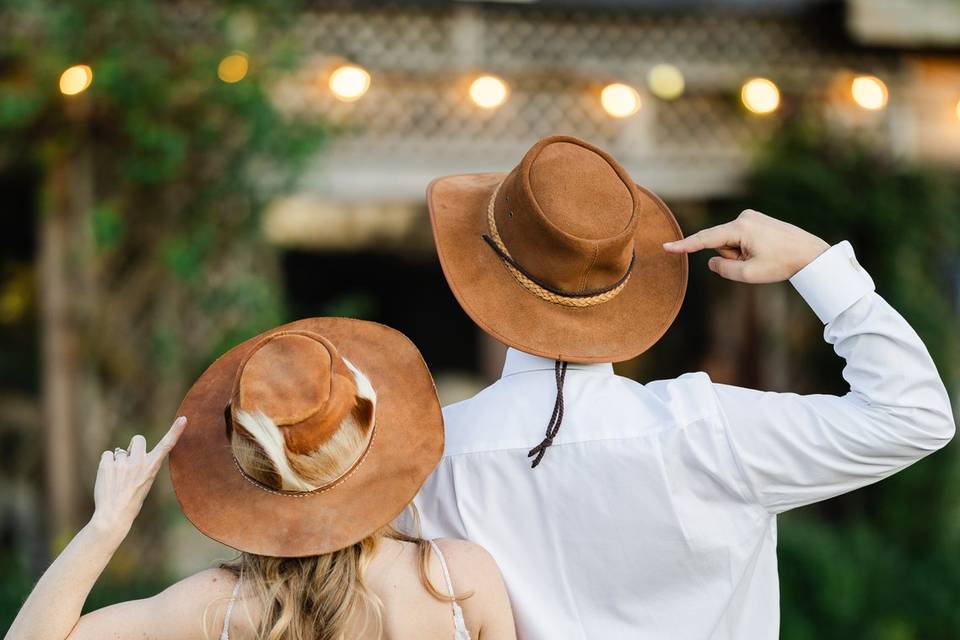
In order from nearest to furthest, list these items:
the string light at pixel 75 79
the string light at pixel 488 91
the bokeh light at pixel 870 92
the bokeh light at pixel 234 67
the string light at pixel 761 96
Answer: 1. the string light at pixel 75 79
2. the bokeh light at pixel 234 67
3. the string light at pixel 488 91
4. the string light at pixel 761 96
5. the bokeh light at pixel 870 92

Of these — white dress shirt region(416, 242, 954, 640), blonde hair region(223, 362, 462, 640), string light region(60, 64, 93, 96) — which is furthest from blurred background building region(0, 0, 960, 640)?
blonde hair region(223, 362, 462, 640)

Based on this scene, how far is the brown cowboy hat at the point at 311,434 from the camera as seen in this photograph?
1.50 meters

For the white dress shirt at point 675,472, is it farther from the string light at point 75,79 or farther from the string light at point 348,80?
the string light at point 75,79

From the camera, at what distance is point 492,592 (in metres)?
1.62

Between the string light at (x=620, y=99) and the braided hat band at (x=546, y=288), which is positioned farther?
the string light at (x=620, y=99)

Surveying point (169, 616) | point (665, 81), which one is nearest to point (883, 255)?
point (665, 81)

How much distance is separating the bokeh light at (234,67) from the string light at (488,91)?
1196mm

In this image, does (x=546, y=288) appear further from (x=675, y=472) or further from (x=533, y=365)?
(x=675, y=472)

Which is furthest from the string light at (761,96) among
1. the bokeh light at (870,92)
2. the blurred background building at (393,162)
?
the bokeh light at (870,92)

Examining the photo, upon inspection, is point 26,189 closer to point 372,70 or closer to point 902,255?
point 372,70

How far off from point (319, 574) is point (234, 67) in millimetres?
4087

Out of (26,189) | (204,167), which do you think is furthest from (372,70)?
(26,189)

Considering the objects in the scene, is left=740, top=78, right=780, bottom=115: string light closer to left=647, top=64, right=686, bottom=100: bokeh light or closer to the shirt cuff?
left=647, top=64, right=686, bottom=100: bokeh light

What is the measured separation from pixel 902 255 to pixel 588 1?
246cm
